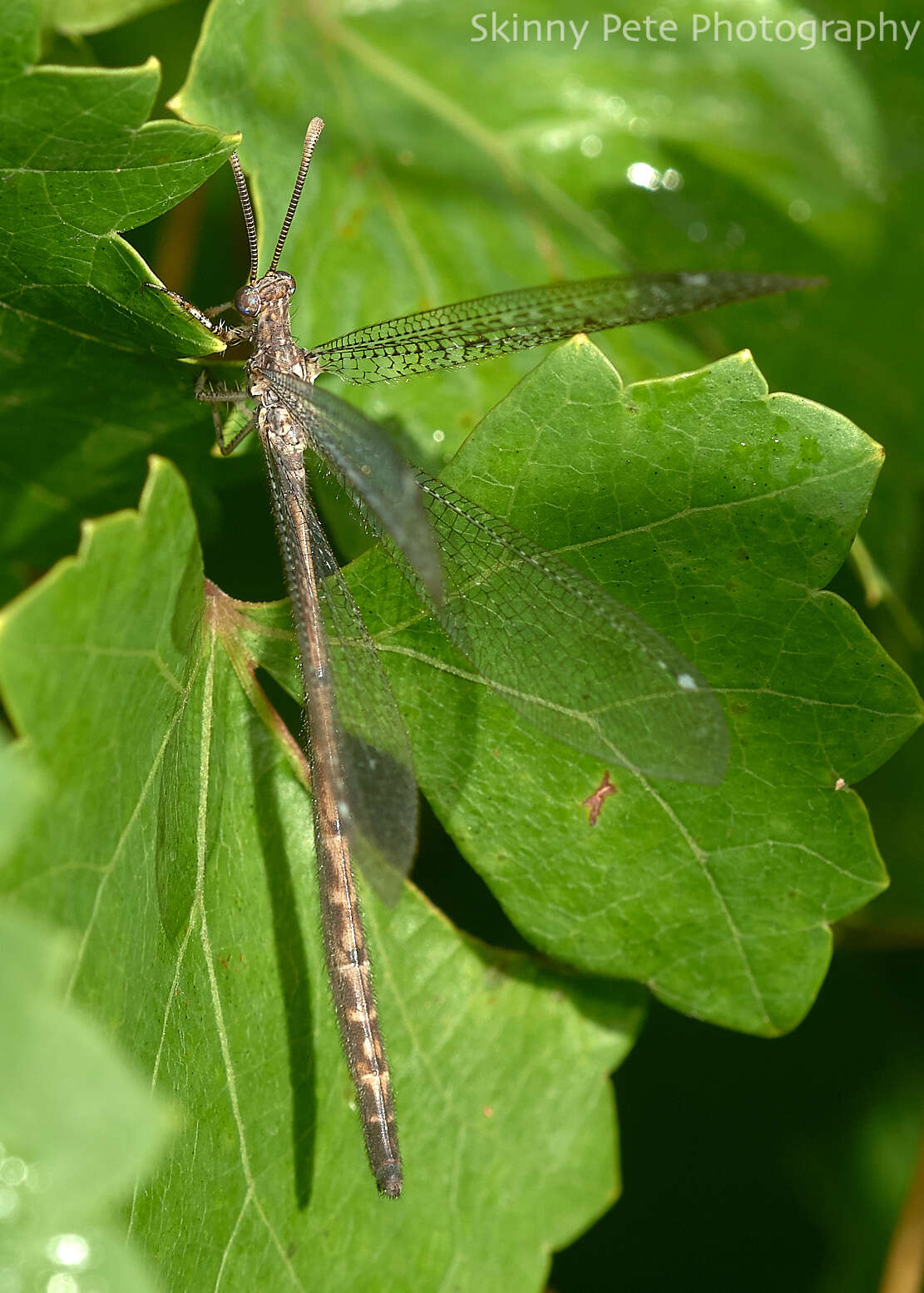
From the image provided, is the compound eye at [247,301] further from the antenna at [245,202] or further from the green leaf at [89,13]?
the green leaf at [89,13]

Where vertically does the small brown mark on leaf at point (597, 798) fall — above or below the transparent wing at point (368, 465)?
below

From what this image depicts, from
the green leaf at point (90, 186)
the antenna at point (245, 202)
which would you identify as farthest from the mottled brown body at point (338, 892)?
the antenna at point (245, 202)

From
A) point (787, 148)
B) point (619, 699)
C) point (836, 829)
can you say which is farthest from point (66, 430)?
point (787, 148)

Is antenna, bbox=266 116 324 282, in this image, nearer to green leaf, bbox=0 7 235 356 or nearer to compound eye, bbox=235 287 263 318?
compound eye, bbox=235 287 263 318

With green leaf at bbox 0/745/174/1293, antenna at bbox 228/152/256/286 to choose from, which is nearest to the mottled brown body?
antenna at bbox 228/152/256/286

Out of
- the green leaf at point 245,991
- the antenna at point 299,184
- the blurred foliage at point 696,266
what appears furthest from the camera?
the blurred foliage at point 696,266

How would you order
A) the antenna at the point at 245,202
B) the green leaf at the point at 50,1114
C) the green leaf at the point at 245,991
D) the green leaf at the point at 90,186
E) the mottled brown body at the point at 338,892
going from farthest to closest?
the antenna at the point at 245,202, the mottled brown body at the point at 338,892, the green leaf at the point at 90,186, the green leaf at the point at 245,991, the green leaf at the point at 50,1114

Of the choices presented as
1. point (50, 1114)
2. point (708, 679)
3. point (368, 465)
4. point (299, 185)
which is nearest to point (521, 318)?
point (368, 465)
